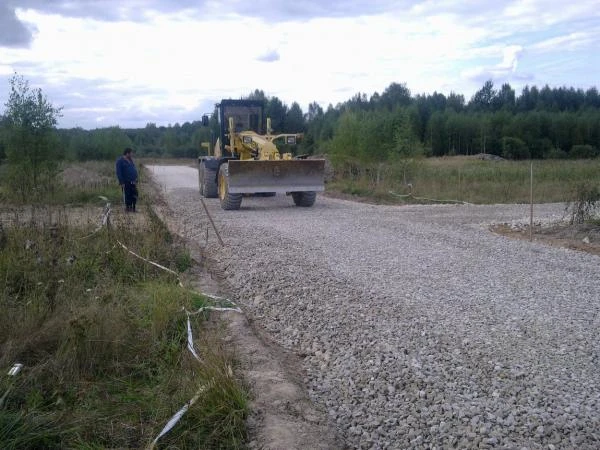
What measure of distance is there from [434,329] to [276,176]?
498 inches

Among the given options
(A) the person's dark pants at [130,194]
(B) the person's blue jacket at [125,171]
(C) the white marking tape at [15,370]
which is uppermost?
(B) the person's blue jacket at [125,171]

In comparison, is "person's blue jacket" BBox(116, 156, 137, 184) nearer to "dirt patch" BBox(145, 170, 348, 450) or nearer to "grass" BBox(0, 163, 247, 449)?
"grass" BBox(0, 163, 247, 449)

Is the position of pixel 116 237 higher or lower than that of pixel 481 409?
higher

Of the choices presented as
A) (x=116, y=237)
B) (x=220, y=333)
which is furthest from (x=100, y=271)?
(x=220, y=333)

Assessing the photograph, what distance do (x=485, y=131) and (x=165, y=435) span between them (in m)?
78.9

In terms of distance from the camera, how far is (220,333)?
6578 mm

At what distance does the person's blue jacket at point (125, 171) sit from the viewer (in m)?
16.2

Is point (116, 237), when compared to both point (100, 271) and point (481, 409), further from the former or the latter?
point (481, 409)

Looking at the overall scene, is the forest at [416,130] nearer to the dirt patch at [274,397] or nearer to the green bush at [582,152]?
the green bush at [582,152]

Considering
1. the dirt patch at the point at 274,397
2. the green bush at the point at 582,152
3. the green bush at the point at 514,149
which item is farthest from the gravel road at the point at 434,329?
the green bush at the point at 582,152

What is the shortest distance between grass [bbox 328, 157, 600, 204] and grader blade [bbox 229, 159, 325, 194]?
4.15 metres

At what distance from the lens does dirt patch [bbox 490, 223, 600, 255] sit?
1198cm

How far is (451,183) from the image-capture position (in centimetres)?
2686

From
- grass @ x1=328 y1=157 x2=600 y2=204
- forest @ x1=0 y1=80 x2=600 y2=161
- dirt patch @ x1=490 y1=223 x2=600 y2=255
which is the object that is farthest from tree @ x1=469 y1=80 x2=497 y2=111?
dirt patch @ x1=490 y1=223 x2=600 y2=255
